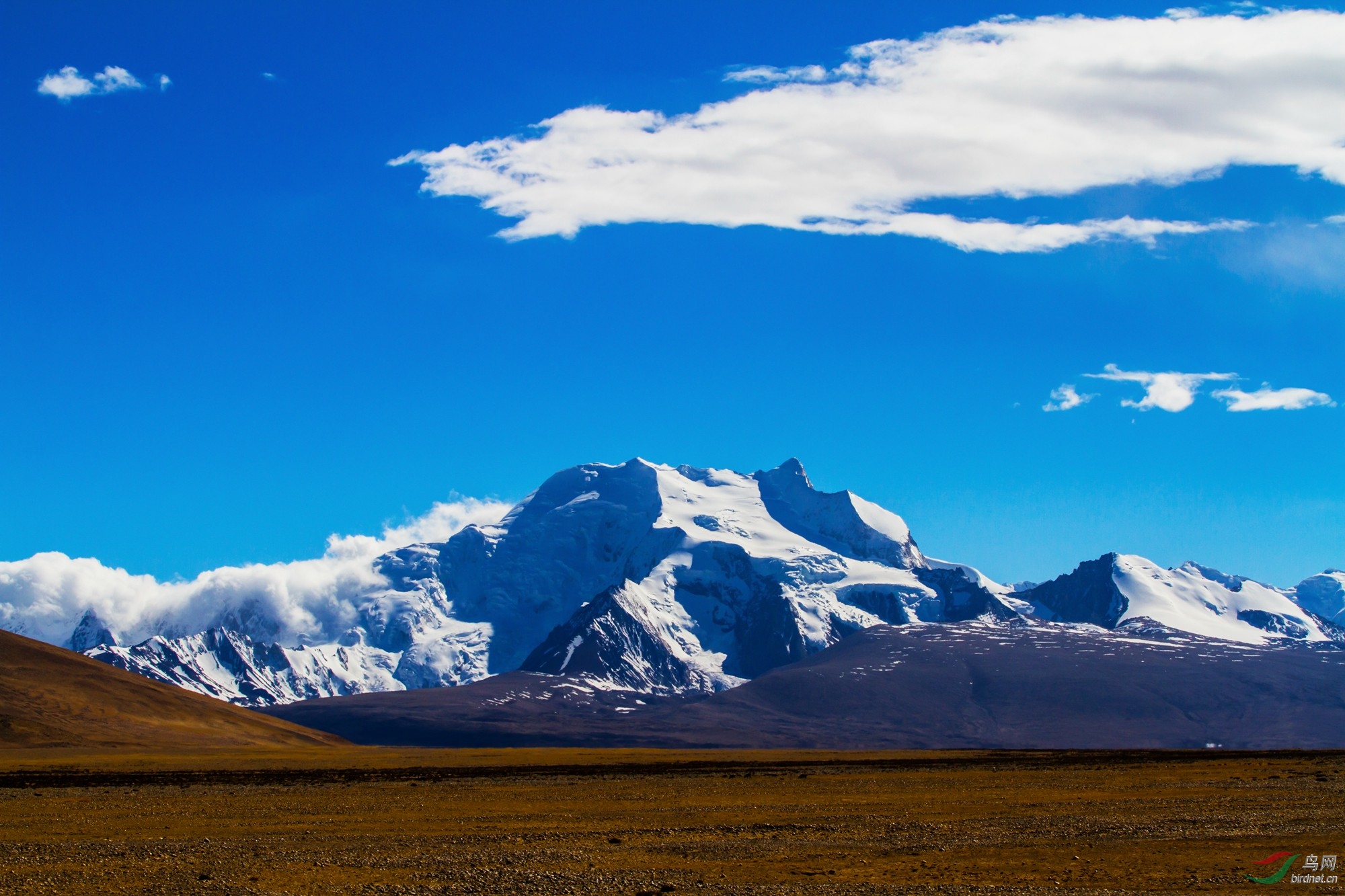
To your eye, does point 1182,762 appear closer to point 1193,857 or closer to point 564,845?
point 1193,857

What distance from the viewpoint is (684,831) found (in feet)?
224

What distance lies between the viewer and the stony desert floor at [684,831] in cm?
5316

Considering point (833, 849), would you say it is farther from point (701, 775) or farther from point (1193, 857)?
point (701, 775)

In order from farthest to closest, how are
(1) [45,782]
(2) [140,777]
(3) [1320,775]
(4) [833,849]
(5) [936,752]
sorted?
(5) [936,752], (2) [140,777], (1) [45,782], (3) [1320,775], (4) [833,849]

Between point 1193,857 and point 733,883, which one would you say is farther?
point 1193,857

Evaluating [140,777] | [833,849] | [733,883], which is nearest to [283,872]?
[733,883]

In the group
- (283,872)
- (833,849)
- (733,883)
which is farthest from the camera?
(833,849)

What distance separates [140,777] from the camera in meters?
122

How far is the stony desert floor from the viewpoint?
53.2m

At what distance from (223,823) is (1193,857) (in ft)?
170

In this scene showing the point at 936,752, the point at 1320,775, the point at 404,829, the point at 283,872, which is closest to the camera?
the point at 283,872

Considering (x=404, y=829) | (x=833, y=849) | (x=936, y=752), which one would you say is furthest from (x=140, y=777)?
(x=936, y=752)

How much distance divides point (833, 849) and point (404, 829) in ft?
79.1

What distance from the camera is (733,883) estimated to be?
52.2 metres
